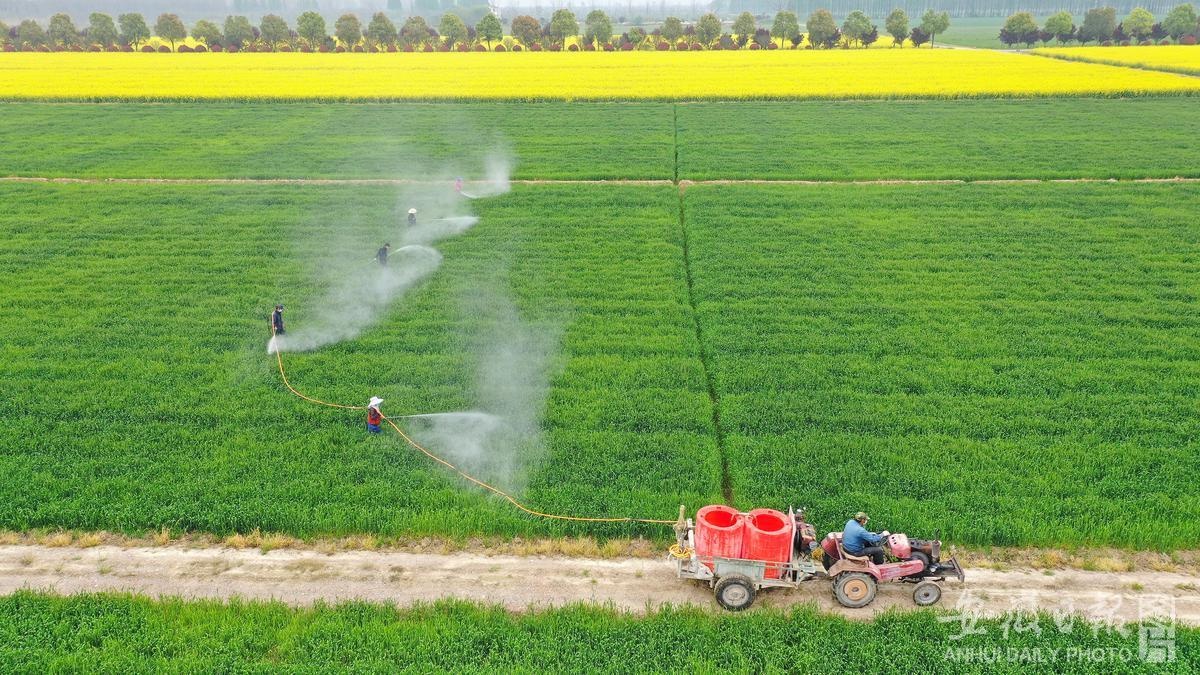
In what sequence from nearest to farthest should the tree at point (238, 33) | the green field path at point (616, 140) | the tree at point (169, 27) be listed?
the green field path at point (616, 140) < the tree at point (169, 27) < the tree at point (238, 33)

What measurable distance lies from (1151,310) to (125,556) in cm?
2035

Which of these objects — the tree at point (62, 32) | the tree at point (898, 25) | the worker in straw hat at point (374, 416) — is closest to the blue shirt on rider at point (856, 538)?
the worker in straw hat at point (374, 416)

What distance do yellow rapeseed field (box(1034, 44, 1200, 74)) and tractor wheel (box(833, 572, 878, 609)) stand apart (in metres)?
64.1

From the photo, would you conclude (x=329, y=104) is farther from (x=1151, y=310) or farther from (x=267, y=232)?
(x=1151, y=310)

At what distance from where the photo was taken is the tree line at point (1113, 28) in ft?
275

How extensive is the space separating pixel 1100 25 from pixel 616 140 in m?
85.2

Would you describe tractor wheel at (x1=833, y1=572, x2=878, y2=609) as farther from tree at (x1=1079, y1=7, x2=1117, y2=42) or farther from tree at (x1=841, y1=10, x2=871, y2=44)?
tree at (x1=1079, y1=7, x2=1117, y2=42)

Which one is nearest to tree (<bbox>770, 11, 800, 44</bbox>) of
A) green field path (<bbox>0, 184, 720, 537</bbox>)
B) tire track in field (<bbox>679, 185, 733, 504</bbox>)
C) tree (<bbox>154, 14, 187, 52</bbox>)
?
tree (<bbox>154, 14, 187, 52</bbox>)

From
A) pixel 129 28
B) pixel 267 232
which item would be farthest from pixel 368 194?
pixel 129 28

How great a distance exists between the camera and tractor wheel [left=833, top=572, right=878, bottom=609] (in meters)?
8.76

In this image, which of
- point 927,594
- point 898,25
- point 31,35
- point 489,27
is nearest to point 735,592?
point 927,594

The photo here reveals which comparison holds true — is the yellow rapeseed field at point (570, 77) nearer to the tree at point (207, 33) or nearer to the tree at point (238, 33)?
the tree at point (207, 33)

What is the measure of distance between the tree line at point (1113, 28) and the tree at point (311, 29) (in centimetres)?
8730

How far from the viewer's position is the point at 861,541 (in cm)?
881
